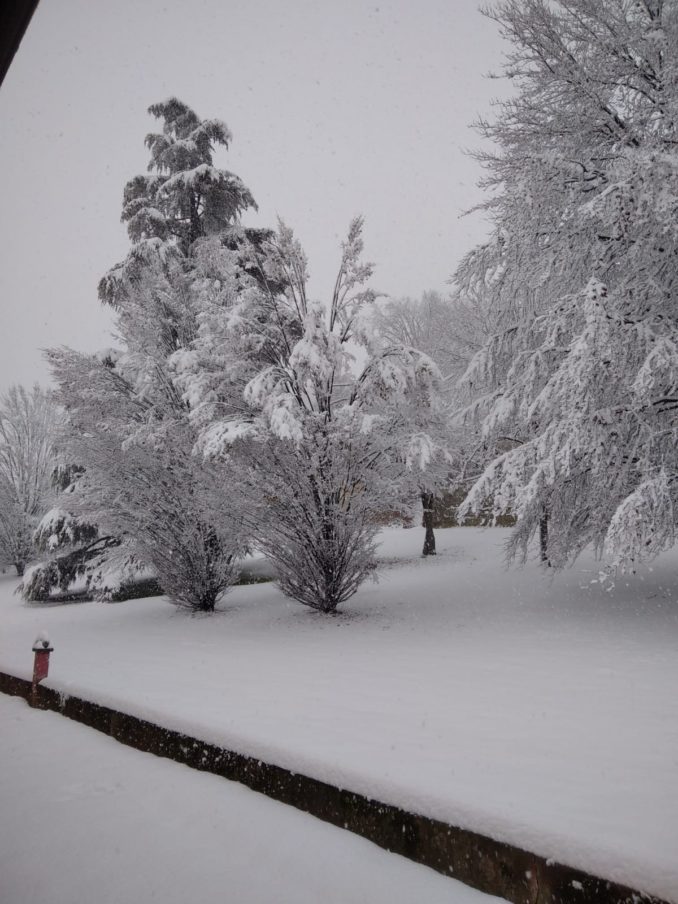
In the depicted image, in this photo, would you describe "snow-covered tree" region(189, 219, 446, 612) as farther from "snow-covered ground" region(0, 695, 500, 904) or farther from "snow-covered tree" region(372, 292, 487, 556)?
"snow-covered ground" region(0, 695, 500, 904)

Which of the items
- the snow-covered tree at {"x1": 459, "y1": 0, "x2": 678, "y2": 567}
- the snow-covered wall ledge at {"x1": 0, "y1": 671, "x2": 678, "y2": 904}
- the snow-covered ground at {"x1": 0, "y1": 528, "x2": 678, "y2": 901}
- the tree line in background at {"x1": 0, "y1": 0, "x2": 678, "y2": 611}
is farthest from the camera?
the tree line in background at {"x1": 0, "y1": 0, "x2": 678, "y2": 611}

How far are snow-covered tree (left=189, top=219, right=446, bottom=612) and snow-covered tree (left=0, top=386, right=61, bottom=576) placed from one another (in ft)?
44.5

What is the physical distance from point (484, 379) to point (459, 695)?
215 inches

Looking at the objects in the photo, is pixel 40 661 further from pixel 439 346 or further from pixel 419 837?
pixel 439 346

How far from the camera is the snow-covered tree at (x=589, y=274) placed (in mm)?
5691

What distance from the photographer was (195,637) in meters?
7.62

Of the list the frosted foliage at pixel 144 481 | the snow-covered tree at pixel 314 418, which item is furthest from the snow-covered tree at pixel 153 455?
the snow-covered tree at pixel 314 418

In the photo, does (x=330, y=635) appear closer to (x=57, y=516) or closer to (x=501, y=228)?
(x=501, y=228)

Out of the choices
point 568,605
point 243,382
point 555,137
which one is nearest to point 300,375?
point 243,382

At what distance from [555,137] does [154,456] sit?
326 inches

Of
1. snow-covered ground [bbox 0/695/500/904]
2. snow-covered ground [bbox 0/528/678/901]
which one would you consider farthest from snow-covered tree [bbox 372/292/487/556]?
snow-covered ground [bbox 0/695/500/904]

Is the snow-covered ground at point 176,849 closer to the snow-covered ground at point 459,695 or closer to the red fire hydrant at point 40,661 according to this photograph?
the snow-covered ground at point 459,695

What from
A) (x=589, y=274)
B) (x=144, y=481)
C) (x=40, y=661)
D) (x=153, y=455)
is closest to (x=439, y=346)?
(x=589, y=274)

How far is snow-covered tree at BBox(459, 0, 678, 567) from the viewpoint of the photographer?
18.7ft
